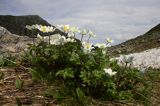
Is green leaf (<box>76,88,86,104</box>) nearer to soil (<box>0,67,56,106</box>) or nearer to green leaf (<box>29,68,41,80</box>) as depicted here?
soil (<box>0,67,56,106</box>)

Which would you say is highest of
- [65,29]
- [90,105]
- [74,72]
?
[65,29]

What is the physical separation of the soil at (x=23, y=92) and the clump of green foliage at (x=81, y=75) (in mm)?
132

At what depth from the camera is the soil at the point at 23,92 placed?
602 centimetres

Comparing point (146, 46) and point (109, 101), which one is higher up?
point (146, 46)

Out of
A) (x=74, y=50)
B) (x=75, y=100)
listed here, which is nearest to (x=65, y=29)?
(x=74, y=50)

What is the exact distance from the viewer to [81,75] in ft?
20.9

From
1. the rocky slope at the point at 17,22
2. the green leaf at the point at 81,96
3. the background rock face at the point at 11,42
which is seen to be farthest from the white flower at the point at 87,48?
the rocky slope at the point at 17,22

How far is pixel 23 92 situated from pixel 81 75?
866 millimetres

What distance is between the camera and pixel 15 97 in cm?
621

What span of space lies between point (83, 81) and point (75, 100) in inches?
19.9

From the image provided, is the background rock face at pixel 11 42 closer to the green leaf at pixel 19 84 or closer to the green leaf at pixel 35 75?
the green leaf at pixel 35 75

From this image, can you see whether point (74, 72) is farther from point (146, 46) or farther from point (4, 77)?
point (146, 46)

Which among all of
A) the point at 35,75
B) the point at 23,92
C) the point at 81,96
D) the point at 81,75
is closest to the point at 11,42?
the point at 35,75

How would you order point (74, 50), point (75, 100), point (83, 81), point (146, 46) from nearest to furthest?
point (75, 100), point (83, 81), point (74, 50), point (146, 46)
